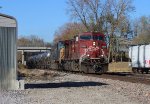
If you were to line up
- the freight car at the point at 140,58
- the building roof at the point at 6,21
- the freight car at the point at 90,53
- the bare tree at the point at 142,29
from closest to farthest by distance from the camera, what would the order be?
the building roof at the point at 6,21, the freight car at the point at 90,53, the freight car at the point at 140,58, the bare tree at the point at 142,29

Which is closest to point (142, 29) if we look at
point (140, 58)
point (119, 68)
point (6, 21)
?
point (119, 68)

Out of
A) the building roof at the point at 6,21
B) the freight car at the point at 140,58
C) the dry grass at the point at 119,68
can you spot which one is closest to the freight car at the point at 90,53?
the freight car at the point at 140,58

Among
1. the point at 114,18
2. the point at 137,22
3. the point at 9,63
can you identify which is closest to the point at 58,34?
the point at 137,22

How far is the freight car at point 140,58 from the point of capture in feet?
137

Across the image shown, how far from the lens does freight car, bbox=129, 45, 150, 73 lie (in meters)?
41.7

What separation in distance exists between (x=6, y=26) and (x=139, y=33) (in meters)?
95.6

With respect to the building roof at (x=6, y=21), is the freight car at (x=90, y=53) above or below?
below

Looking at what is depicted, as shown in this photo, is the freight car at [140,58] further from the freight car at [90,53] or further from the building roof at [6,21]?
the building roof at [6,21]

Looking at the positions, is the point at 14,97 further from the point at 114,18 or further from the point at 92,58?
the point at 114,18

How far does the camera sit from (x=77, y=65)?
1443 inches

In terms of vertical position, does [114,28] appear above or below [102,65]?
above

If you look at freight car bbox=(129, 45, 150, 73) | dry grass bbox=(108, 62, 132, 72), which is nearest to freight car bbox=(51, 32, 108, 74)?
freight car bbox=(129, 45, 150, 73)

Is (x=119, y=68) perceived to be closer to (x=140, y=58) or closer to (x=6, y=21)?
(x=140, y=58)

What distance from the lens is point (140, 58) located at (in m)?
43.4
